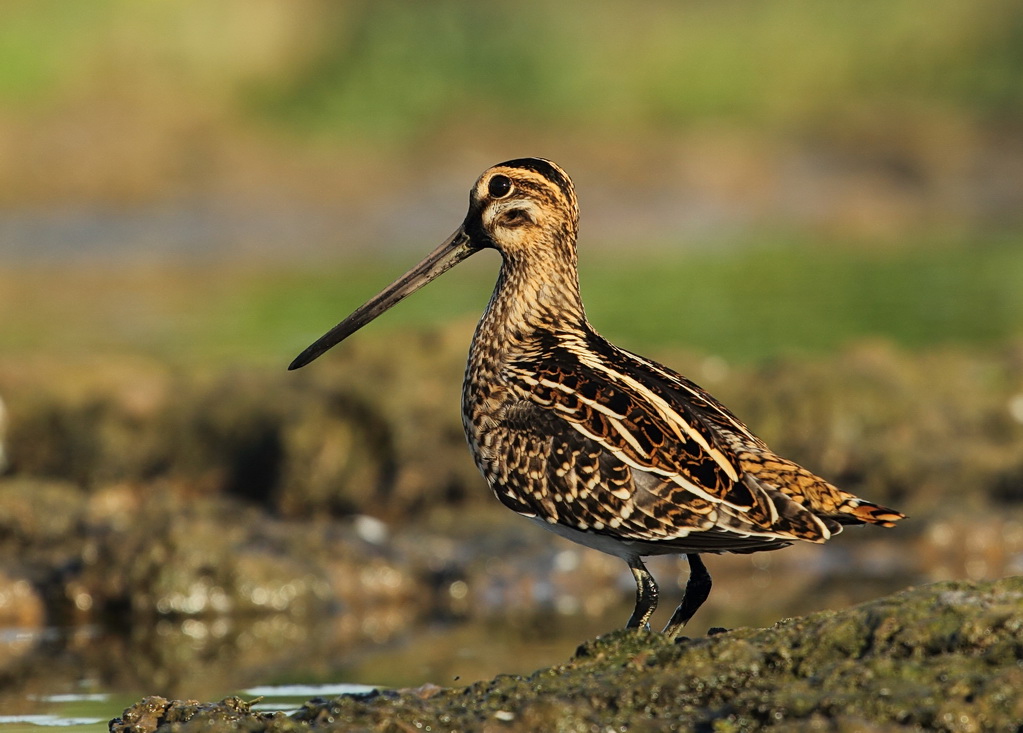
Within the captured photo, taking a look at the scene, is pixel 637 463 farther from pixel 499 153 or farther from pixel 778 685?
pixel 499 153

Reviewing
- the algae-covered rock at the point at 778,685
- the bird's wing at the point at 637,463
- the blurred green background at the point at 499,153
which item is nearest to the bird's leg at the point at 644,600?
the bird's wing at the point at 637,463

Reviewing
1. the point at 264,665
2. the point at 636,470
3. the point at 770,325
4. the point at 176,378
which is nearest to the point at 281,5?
the point at 770,325

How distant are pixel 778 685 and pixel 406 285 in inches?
110

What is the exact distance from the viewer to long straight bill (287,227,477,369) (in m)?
6.79

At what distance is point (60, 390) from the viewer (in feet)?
34.7

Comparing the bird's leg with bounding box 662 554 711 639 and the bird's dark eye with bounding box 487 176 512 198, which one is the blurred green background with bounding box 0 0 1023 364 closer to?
the bird's dark eye with bounding box 487 176 512 198

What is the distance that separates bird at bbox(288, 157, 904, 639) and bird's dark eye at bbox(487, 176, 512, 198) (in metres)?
0.55

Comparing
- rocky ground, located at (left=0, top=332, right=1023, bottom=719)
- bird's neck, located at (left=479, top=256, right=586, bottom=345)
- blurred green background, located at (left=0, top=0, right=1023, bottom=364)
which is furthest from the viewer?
blurred green background, located at (left=0, top=0, right=1023, bottom=364)

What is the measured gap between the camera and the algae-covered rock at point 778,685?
4.38 meters

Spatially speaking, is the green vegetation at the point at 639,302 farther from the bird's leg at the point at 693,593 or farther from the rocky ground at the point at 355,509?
the bird's leg at the point at 693,593

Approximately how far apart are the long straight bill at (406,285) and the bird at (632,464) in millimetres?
496

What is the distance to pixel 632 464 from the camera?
5633 mm

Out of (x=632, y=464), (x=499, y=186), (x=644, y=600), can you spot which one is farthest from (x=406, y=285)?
(x=644, y=600)

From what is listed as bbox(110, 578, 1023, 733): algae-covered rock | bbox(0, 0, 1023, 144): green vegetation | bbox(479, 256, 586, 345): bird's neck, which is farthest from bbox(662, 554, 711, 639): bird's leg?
bbox(0, 0, 1023, 144): green vegetation
